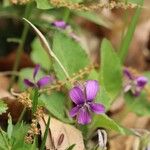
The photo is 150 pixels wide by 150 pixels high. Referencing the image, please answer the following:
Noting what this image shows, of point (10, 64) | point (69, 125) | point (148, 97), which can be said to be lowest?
point (10, 64)

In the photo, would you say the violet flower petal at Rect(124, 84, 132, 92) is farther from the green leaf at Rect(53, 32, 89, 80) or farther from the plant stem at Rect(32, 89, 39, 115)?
the plant stem at Rect(32, 89, 39, 115)

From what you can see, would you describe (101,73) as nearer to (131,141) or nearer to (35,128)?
(131,141)

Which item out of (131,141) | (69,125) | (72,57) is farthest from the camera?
(131,141)

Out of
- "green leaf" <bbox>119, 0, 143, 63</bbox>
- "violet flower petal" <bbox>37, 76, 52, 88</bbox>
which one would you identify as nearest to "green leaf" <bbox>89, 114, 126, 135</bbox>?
"violet flower petal" <bbox>37, 76, 52, 88</bbox>

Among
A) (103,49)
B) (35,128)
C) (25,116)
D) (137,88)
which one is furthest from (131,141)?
(35,128)

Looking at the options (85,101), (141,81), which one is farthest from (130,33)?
(85,101)

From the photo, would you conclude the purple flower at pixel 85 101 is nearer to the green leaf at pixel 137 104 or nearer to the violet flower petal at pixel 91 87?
the violet flower petal at pixel 91 87
